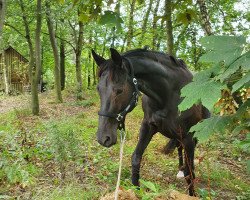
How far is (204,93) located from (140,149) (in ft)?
11.9

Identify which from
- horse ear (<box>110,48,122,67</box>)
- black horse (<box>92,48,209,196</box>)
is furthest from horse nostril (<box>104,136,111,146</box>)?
horse ear (<box>110,48,122,67</box>)

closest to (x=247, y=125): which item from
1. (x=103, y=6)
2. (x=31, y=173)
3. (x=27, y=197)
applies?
(x=103, y=6)

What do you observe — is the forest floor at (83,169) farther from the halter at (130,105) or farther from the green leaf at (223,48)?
the green leaf at (223,48)

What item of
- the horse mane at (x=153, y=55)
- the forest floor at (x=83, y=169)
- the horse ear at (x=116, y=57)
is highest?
the horse mane at (x=153, y=55)

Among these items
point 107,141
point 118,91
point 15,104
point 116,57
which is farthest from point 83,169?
point 15,104

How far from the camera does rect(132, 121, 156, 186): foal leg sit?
5.04 meters

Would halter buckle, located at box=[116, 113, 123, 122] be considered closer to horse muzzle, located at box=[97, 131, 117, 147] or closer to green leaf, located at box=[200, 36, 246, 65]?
horse muzzle, located at box=[97, 131, 117, 147]

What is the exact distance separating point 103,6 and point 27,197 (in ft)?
9.24

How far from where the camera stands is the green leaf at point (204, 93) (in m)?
1.52

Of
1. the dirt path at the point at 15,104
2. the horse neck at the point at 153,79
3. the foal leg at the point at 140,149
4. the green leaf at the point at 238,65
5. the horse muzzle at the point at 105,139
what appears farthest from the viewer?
the dirt path at the point at 15,104

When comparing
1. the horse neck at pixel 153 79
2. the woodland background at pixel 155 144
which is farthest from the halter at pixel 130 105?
the woodland background at pixel 155 144

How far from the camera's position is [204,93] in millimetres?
1553

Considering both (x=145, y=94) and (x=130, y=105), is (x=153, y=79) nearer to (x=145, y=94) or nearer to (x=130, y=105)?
(x=145, y=94)

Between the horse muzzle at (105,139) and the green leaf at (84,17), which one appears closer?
the green leaf at (84,17)
